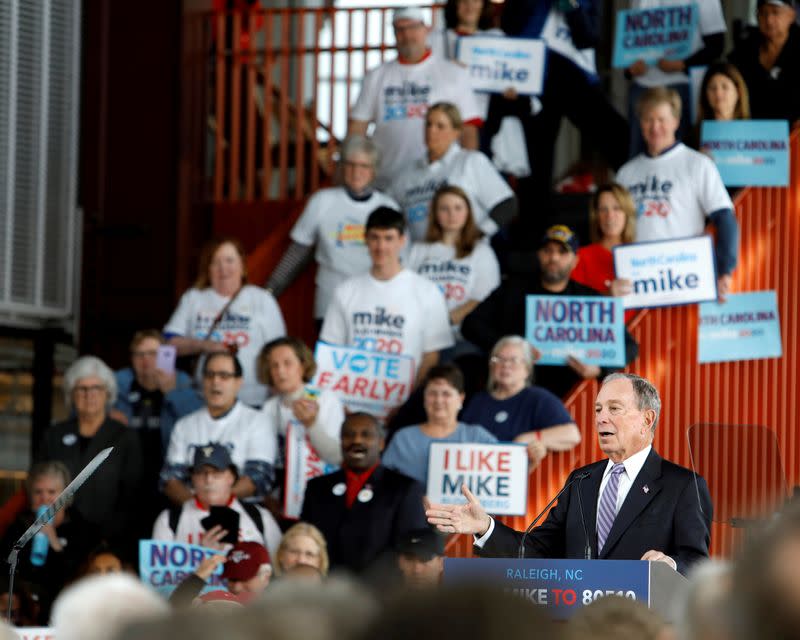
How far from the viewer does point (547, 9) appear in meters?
10.0

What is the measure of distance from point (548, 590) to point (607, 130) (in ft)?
23.2

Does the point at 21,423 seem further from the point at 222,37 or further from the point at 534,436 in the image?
the point at 534,436

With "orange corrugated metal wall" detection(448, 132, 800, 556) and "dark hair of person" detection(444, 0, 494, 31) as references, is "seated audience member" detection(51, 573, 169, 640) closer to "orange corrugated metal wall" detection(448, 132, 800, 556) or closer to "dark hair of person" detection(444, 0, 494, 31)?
"orange corrugated metal wall" detection(448, 132, 800, 556)

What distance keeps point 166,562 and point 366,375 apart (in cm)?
171

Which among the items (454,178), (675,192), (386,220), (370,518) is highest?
(454,178)

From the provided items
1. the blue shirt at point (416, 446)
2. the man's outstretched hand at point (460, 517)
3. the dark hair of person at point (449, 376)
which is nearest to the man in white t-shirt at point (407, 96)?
the dark hair of person at point (449, 376)

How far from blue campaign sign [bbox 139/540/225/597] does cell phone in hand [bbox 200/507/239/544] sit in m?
0.25

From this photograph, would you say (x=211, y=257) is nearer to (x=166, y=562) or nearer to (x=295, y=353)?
(x=295, y=353)

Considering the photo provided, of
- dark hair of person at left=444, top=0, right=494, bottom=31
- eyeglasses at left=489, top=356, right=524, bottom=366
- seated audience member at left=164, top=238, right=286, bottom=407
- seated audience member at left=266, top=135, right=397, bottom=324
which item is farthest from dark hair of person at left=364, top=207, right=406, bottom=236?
dark hair of person at left=444, top=0, right=494, bottom=31

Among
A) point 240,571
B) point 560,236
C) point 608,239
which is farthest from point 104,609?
point 608,239

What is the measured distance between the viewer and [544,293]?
7977mm

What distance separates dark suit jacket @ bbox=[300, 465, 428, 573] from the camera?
6.94m

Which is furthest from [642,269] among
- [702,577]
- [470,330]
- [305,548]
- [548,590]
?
[702,577]

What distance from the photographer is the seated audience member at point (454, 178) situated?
9109mm
